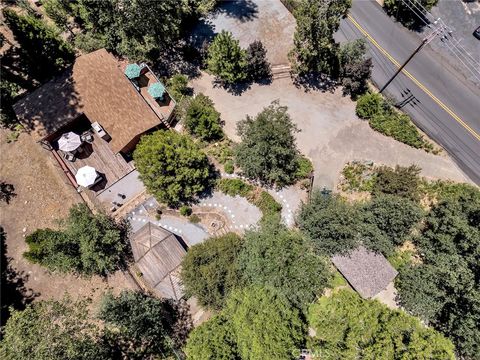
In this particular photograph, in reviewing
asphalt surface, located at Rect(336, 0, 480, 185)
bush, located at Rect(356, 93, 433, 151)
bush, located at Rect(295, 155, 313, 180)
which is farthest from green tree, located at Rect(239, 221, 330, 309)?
asphalt surface, located at Rect(336, 0, 480, 185)

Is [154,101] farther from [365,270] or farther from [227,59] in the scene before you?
[365,270]

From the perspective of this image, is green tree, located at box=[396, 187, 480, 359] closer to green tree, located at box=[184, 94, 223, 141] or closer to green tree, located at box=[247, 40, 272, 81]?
green tree, located at box=[184, 94, 223, 141]

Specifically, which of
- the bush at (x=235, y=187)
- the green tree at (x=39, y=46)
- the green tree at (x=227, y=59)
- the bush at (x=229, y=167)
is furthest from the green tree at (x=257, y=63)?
the green tree at (x=39, y=46)

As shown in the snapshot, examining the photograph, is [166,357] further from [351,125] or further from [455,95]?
[455,95]

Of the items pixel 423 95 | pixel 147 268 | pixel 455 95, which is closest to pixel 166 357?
pixel 147 268

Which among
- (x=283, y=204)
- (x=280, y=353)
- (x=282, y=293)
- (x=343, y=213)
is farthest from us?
(x=283, y=204)

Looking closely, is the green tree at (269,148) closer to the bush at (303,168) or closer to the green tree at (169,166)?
the bush at (303,168)

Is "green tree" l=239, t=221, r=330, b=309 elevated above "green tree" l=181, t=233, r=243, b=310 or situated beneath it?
elevated above
